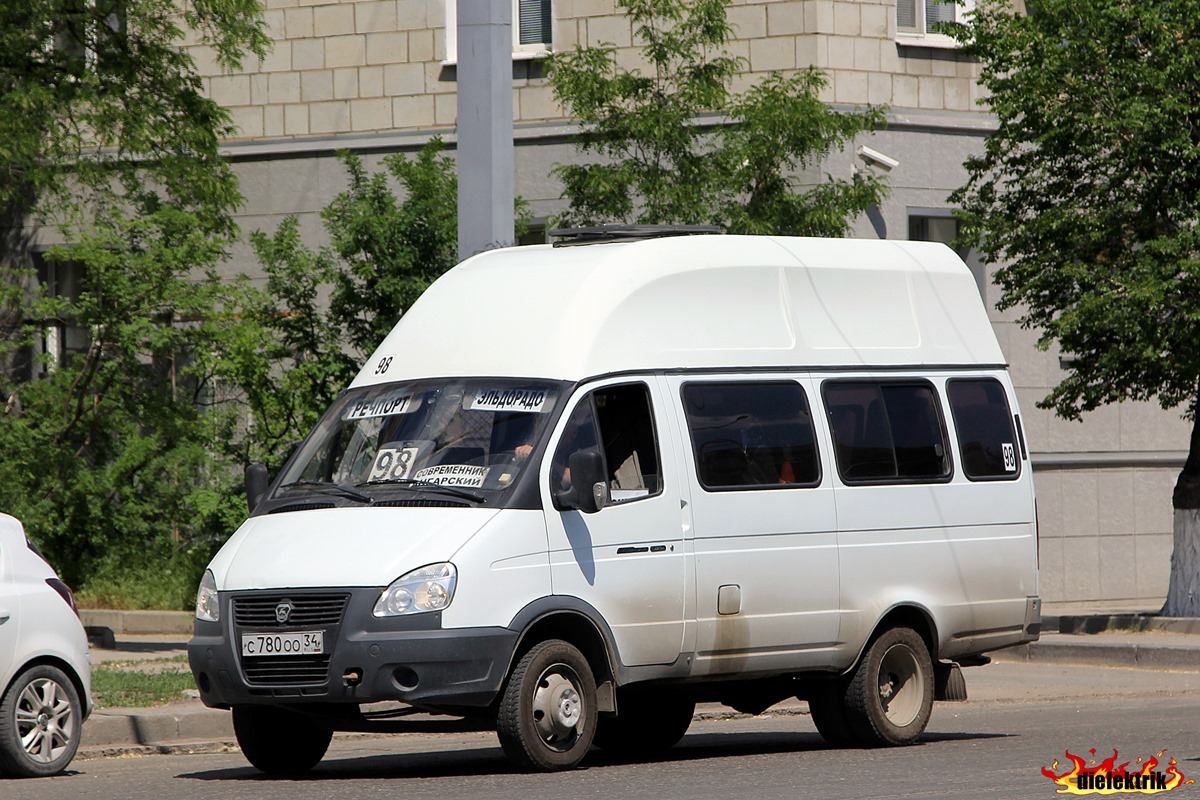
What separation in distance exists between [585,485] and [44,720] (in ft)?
10.7

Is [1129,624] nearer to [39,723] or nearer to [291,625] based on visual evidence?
[291,625]

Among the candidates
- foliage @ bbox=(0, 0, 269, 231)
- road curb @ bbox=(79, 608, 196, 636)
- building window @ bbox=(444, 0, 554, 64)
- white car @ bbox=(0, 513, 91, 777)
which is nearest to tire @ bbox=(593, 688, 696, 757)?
white car @ bbox=(0, 513, 91, 777)

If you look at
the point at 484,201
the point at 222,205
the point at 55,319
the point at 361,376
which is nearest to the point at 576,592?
the point at 361,376

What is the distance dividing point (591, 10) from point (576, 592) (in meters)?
15.0

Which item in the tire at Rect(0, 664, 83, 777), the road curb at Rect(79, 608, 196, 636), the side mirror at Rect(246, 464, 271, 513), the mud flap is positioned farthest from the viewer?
the road curb at Rect(79, 608, 196, 636)

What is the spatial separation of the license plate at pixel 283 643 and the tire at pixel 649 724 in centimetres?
267

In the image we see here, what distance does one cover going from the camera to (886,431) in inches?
468

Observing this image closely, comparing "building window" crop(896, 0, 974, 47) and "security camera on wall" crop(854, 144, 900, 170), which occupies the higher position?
"building window" crop(896, 0, 974, 47)

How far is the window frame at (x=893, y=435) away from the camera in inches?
456

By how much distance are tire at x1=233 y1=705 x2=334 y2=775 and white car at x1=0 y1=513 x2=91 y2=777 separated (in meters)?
0.99

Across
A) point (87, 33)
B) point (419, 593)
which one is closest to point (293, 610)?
point (419, 593)

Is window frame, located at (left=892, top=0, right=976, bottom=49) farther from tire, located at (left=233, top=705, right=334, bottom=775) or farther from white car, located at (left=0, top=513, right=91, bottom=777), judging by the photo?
white car, located at (left=0, top=513, right=91, bottom=777)

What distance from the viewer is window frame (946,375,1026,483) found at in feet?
40.1

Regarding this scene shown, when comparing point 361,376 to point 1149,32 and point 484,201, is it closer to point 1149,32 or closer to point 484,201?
point 484,201
